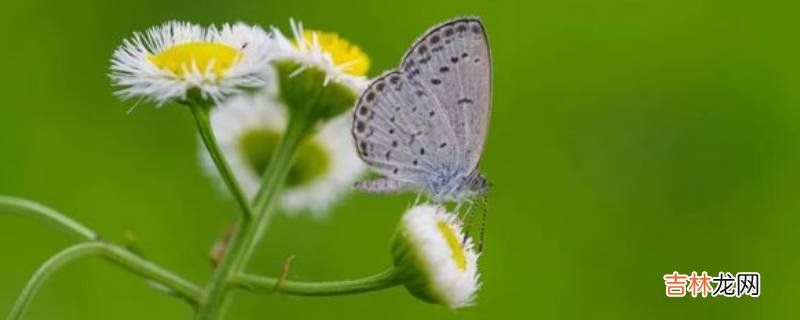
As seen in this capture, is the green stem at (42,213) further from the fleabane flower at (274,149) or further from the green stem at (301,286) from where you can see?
the fleabane flower at (274,149)

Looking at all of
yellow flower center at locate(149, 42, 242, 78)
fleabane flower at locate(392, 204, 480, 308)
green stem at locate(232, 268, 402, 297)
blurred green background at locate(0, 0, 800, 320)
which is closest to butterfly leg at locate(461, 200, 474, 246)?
fleabane flower at locate(392, 204, 480, 308)

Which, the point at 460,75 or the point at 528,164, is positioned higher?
the point at 528,164

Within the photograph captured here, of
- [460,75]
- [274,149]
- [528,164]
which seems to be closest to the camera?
[460,75]

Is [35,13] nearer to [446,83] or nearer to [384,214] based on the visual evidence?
[384,214]

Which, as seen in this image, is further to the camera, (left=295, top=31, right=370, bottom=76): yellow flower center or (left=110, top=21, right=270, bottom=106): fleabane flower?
(left=295, top=31, right=370, bottom=76): yellow flower center

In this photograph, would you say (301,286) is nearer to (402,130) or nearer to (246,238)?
(246,238)

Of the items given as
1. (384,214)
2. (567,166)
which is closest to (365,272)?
(384,214)

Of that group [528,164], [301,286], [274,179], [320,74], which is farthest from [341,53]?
[528,164]

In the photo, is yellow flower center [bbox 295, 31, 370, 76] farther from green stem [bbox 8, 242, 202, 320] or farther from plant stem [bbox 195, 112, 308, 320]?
green stem [bbox 8, 242, 202, 320]
